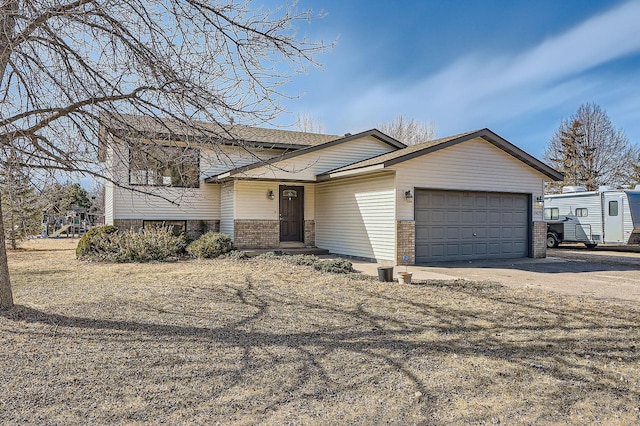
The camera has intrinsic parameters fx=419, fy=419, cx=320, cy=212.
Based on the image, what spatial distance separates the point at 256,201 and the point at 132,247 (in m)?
4.36

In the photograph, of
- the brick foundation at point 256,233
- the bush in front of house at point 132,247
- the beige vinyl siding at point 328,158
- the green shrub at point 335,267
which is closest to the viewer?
the green shrub at point 335,267

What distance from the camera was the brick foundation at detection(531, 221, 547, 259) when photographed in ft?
46.5

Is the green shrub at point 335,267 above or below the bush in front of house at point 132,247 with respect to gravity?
below

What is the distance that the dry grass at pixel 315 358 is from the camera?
121 inches

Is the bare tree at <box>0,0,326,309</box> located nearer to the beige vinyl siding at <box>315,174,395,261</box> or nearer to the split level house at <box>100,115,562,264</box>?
the split level house at <box>100,115,562,264</box>

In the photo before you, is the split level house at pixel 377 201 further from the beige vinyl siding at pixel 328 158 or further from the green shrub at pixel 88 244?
the green shrub at pixel 88 244

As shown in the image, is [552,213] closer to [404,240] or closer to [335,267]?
[404,240]

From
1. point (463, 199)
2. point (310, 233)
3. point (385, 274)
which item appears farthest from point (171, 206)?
point (463, 199)

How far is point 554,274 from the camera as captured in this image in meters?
10.4

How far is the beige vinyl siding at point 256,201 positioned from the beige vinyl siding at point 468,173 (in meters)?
5.02

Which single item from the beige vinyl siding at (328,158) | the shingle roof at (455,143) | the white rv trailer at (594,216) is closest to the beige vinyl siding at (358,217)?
the shingle roof at (455,143)

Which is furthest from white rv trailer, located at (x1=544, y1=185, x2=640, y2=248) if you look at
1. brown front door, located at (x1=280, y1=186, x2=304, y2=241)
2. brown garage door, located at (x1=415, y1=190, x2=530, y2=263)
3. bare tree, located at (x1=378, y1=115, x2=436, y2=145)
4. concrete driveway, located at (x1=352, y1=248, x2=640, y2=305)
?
bare tree, located at (x1=378, y1=115, x2=436, y2=145)

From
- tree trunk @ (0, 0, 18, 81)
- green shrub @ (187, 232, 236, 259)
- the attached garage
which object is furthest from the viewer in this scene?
green shrub @ (187, 232, 236, 259)

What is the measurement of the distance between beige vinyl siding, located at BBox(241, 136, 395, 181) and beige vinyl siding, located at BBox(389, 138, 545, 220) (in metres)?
3.16
